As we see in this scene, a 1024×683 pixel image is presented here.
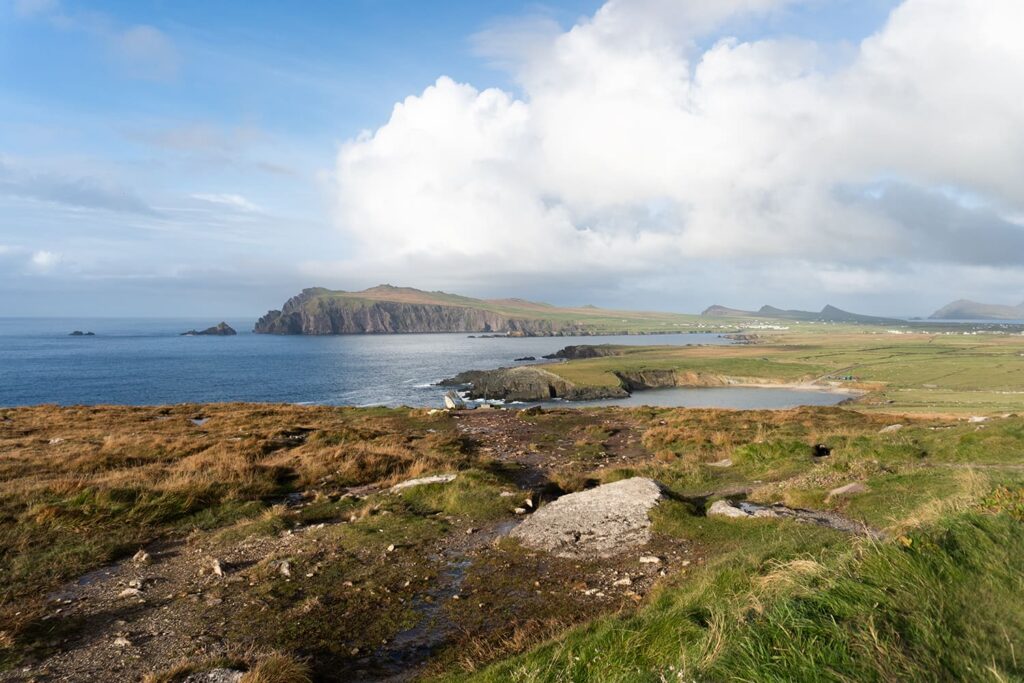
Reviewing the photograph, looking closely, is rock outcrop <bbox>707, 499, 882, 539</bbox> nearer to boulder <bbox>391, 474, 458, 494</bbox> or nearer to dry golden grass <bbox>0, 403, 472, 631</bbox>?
boulder <bbox>391, 474, 458, 494</bbox>

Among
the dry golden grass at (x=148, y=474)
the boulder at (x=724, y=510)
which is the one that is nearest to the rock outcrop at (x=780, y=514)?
the boulder at (x=724, y=510)

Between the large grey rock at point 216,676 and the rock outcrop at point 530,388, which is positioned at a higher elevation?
the large grey rock at point 216,676

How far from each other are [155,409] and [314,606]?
156 feet

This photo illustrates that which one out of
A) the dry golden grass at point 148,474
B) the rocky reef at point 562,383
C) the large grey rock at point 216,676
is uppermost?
the large grey rock at point 216,676

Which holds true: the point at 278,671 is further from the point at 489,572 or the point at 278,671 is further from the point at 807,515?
the point at 807,515

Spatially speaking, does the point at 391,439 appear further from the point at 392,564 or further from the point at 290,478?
the point at 392,564

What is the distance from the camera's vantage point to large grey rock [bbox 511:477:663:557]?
12.5 meters

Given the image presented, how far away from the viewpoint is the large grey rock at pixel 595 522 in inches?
493

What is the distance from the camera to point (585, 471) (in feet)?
75.5

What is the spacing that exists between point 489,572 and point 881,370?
150 m

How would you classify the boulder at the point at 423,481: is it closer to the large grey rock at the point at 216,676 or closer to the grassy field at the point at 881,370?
the large grey rock at the point at 216,676

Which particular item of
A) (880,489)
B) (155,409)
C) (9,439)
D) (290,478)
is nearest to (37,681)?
(290,478)

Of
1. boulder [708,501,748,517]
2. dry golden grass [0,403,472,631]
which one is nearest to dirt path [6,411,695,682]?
dry golden grass [0,403,472,631]

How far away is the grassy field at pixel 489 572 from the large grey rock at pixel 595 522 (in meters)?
0.48
